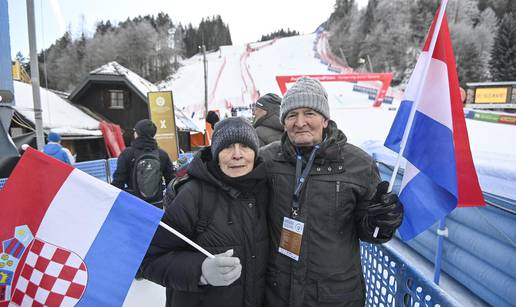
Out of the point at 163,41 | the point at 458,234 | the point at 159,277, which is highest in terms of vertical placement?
the point at 163,41

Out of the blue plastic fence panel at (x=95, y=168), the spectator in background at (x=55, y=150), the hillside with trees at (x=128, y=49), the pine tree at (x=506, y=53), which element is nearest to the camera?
the spectator in background at (x=55, y=150)

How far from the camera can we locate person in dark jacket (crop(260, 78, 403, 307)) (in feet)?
5.18

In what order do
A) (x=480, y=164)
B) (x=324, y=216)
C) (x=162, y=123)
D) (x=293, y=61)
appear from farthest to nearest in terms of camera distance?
(x=293, y=61), (x=162, y=123), (x=480, y=164), (x=324, y=216)

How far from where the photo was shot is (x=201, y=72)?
6794 centimetres

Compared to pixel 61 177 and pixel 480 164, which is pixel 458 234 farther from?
pixel 61 177

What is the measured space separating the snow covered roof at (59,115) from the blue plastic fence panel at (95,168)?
6270mm

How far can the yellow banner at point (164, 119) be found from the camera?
10586 millimetres

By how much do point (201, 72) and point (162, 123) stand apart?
60.1 meters

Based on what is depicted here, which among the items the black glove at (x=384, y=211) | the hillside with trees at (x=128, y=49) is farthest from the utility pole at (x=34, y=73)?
the hillside with trees at (x=128, y=49)

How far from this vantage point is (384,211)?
59.8 inches

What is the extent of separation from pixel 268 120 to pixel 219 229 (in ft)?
7.14

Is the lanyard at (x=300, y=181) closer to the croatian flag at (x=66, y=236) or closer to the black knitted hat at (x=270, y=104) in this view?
the croatian flag at (x=66, y=236)

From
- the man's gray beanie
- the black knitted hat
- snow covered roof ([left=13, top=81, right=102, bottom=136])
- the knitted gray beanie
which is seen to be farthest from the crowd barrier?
snow covered roof ([left=13, top=81, right=102, bottom=136])

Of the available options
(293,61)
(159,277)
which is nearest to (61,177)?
(159,277)
